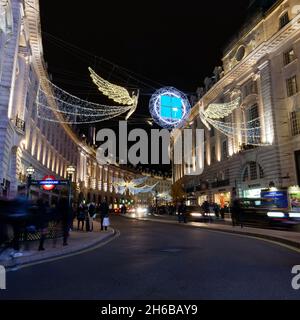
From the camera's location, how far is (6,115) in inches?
782

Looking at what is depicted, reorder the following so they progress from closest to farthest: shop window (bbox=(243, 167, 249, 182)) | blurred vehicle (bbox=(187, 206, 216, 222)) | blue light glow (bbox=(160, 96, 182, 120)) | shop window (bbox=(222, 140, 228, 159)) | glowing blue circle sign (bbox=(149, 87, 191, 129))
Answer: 1. glowing blue circle sign (bbox=(149, 87, 191, 129))
2. blue light glow (bbox=(160, 96, 182, 120))
3. blurred vehicle (bbox=(187, 206, 216, 222))
4. shop window (bbox=(243, 167, 249, 182))
5. shop window (bbox=(222, 140, 228, 159))

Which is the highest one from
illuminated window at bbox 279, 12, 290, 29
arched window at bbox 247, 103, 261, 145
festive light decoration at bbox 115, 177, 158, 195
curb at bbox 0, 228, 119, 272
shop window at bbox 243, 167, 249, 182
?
illuminated window at bbox 279, 12, 290, 29

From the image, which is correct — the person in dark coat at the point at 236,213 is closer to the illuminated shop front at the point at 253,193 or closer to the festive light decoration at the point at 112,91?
the festive light decoration at the point at 112,91

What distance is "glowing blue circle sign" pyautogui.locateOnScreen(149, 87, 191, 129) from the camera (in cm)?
1761

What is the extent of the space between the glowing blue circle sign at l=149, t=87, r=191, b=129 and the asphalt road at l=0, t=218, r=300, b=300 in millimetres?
10145

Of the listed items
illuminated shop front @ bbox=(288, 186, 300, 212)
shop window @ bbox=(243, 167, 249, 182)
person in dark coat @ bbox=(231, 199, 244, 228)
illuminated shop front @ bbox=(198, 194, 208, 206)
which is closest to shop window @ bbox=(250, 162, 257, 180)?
shop window @ bbox=(243, 167, 249, 182)

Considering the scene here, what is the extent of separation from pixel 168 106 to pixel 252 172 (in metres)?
20.1

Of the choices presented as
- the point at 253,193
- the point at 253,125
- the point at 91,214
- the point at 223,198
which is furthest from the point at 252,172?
the point at 91,214

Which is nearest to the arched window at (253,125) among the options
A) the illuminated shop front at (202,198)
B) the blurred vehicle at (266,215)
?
the blurred vehicle at (266,215)

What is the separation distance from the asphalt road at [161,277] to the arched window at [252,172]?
82.0ft

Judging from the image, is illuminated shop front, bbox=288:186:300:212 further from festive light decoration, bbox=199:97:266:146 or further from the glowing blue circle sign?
the glowing blue circle sign

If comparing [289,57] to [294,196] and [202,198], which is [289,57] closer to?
[294,196]

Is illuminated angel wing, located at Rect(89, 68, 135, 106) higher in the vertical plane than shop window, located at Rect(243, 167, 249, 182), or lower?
higher
